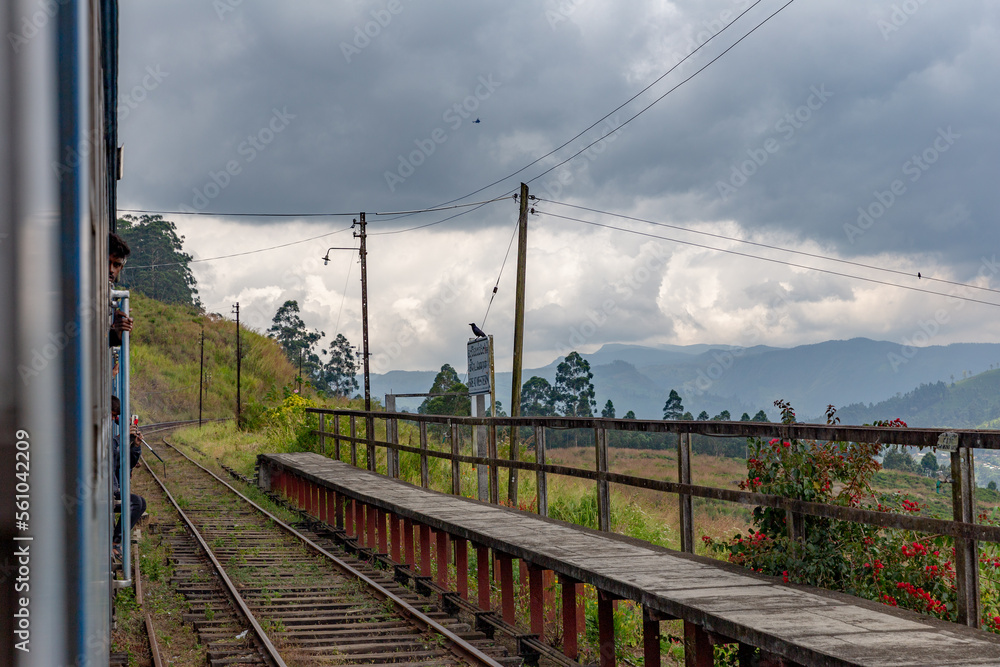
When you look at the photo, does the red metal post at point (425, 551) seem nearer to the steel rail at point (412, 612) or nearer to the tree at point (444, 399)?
the steel rail at point (412, 612)

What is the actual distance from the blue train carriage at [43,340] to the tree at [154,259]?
4209 inches

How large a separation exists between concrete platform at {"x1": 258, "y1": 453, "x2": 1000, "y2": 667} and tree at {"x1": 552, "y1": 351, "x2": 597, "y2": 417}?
5881 cm

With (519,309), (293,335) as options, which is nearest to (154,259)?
(293,335)

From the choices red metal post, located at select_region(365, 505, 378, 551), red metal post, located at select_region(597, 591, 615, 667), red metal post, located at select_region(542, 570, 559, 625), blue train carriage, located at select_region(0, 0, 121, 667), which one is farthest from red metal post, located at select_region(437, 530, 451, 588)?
blue train carriage, located at select_region(0, 0, 121, 667)

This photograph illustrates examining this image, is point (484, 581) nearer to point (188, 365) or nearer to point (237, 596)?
point (237, 596)

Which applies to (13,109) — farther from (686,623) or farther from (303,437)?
(303,437)

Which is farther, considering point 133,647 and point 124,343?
point 133,647

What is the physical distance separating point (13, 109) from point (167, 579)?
9.77 meters

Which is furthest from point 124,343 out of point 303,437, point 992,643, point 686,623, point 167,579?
point 303,437

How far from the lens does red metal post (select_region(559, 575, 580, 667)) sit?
664cm

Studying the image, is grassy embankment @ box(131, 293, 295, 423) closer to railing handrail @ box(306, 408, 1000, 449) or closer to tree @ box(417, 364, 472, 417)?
tree @ box(417, 364, 472, 417)

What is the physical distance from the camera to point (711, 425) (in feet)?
20.1

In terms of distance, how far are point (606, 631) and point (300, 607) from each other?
411 cm

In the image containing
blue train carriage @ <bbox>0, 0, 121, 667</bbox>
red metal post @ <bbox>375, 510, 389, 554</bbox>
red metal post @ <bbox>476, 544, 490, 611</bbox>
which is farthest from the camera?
red metal post @ <bbox>375, 510, 389, 554</bbox>
